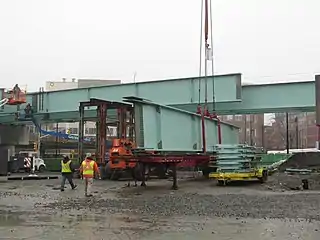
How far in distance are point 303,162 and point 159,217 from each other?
2256cm

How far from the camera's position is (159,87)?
2756cm

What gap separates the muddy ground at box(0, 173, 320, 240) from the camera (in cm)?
853

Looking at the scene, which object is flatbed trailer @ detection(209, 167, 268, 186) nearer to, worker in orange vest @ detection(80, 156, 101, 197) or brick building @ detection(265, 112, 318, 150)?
worker in orange vest @ detection(80, 156, 101, 197)

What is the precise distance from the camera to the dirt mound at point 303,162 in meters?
30.7

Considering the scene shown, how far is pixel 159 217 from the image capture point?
425 inches

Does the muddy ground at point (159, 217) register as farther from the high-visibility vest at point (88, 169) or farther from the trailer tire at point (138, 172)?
the trailer tire at point (138, 172)

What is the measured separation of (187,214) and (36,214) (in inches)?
141

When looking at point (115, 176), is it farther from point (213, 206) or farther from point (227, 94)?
point (213, 206)

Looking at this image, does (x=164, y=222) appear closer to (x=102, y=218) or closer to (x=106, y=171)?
(x=102, y=218)

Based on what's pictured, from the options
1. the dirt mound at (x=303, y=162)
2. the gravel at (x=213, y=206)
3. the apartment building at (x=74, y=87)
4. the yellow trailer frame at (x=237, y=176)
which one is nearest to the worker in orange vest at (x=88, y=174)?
the gravel at (x=213, y=206)

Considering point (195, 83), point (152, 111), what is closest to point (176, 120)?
point (152, 111)

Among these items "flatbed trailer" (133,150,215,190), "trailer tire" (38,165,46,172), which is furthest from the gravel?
"trailer tire" (38,165,46,172)

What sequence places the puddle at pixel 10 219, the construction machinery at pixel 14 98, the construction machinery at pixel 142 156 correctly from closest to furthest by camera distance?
the puddle at pixel 10 219
the construction machinery at pixel 142 156
the construction machinery at pixel 14 98

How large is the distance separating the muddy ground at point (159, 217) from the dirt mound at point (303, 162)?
52.5ft
